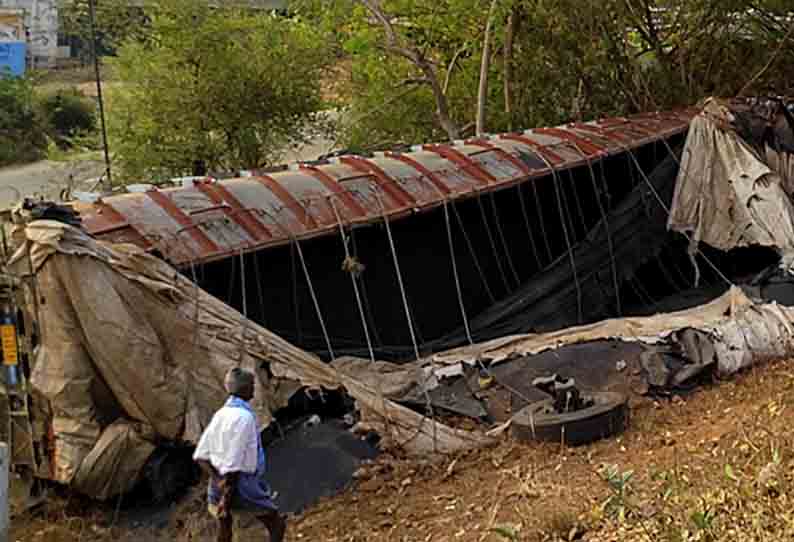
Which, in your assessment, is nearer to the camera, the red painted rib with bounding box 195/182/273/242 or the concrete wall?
the red painted rib with bounding box 195/182/273/242

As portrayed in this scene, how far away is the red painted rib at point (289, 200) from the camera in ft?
30.7

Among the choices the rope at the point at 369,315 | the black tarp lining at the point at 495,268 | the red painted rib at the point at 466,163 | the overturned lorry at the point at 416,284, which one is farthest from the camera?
the red painted rib at the point at 466,163

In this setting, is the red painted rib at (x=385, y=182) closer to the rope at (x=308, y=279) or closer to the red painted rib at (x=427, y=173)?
the red painted rib at (x=427, y=173)

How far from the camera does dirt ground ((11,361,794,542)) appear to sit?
499 centimetres

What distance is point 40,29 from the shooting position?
38719 millimetres

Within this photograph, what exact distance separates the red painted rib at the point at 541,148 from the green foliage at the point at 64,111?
22.8 meters

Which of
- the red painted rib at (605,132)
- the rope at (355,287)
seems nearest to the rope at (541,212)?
the red painted rib at (605,132)

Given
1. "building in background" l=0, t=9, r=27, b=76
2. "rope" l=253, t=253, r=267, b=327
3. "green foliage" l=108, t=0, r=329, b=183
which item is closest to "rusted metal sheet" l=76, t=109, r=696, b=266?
"rope" l=253, t=253, r=267, b=327

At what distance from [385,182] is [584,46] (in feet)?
26.4

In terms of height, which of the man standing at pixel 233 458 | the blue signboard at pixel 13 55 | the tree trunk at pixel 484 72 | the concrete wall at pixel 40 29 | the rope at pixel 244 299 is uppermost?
the concrete wall at pixel 40 29

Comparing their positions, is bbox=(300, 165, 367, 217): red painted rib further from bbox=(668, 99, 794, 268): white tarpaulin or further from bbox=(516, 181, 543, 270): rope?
bbox=(668, 99, 794, 268): white tarpaulin

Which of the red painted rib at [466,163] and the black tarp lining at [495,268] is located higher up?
the red painted rib at [466,163]

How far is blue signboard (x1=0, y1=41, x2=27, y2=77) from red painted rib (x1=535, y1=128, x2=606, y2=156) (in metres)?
26.2

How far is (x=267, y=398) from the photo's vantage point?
7270 millimetres
